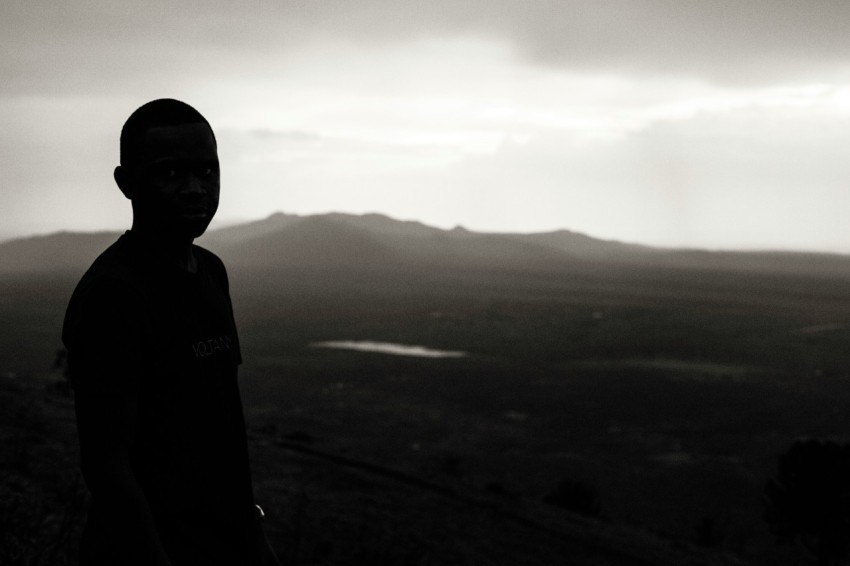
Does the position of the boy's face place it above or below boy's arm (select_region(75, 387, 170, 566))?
above

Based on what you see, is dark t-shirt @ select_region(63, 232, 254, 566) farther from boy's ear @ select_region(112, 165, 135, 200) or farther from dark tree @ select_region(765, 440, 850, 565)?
dark tree @ select_region(765, 440, 850, 565)

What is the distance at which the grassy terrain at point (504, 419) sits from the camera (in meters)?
11.7

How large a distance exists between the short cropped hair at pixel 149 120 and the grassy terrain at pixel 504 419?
2.01m

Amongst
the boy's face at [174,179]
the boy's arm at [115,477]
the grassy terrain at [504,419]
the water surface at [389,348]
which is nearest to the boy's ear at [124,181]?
the boy's face at [174,179]

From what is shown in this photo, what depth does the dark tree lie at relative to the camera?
21422mm

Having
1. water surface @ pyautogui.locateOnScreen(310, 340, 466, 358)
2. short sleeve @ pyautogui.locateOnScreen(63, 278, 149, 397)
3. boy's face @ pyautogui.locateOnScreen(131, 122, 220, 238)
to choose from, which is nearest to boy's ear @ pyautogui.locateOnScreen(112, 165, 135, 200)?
boy's face @ pyautogui.locateOnScreen(131, 122, 220, 238)

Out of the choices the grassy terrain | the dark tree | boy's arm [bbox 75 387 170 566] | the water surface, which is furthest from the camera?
the water surface

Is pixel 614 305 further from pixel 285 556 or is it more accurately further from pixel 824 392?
pixel 285 556

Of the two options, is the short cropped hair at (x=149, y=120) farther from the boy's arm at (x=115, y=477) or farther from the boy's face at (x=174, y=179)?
the boy's arm at (x=115, y=477)

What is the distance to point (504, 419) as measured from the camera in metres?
63.1

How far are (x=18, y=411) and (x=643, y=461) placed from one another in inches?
1718

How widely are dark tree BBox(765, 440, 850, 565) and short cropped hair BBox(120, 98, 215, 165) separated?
2294cm

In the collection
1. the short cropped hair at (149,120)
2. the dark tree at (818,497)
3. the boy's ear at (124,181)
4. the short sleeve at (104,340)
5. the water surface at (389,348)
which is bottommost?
the water surface at (389,348)

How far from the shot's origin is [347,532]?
1032 centimetres
